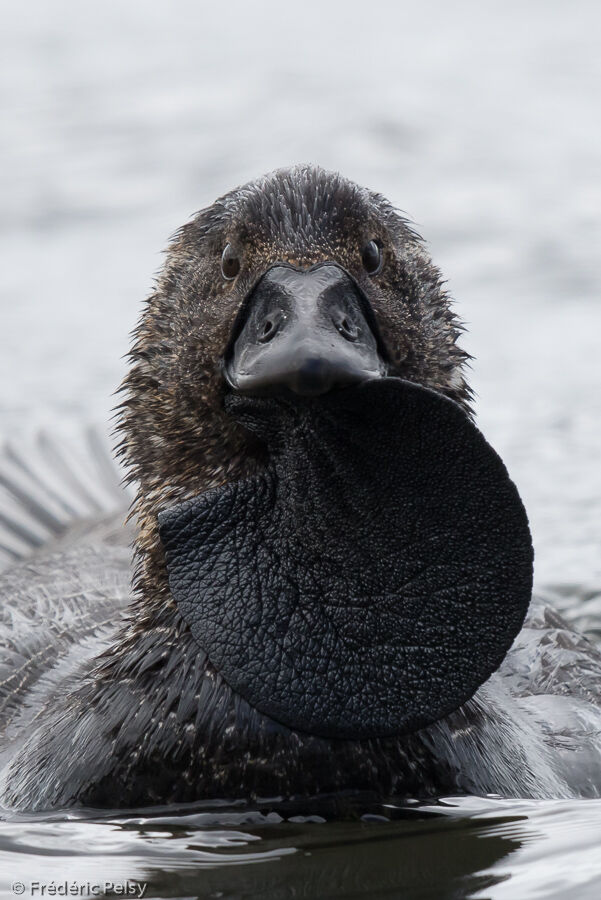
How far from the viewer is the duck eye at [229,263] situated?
15.9 ft

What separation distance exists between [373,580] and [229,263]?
3.37ft

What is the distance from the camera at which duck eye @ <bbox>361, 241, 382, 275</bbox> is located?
4793 millimetres

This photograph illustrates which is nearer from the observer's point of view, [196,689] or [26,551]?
[196,689]

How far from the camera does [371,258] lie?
4809mm

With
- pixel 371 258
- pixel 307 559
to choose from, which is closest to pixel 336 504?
pixel 307 559

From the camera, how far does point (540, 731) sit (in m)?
5.26

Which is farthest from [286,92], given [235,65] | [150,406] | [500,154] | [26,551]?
[150,406]

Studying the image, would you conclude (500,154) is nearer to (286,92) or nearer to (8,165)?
(286,92)

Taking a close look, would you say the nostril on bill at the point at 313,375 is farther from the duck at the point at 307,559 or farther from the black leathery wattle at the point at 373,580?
the black leathery wattle at the point at 373,580

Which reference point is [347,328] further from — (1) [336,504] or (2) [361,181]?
(2) [361,181]

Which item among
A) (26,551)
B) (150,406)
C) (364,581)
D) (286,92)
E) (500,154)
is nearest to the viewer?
(364,581)

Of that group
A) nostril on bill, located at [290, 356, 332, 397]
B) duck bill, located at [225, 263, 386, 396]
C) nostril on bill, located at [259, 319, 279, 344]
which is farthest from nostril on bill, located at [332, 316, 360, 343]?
nostril on bill, located at [290, 356, 332, 397]

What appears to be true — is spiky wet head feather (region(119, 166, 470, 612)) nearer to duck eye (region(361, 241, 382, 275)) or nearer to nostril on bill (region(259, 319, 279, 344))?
duck eye (region(361, 241, 382, 275))

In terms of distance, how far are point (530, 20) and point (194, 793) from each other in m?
12.3
